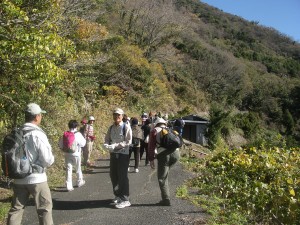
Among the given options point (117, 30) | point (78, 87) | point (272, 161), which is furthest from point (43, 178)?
point (117, 30)

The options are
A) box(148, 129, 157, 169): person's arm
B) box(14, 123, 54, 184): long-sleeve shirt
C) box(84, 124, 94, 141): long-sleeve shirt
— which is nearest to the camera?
box(14, 123, 54, 184): long-sleeve shirt

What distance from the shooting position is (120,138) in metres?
6.87

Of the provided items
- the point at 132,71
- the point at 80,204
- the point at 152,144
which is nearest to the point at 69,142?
the point at 80,204

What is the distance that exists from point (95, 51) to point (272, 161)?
16.0 meters

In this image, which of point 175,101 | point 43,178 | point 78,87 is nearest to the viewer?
point 43,178

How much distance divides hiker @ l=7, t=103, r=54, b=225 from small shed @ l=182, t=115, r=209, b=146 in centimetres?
3173

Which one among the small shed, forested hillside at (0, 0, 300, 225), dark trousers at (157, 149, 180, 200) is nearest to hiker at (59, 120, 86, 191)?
forested hillside at (0, 0, 300, 225)

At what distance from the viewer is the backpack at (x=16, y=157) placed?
4418 millimetres

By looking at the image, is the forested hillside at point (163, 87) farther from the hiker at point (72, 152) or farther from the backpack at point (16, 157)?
the backpack at point (16, 157)

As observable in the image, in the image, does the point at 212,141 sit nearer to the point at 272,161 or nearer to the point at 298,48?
the point at 272,161

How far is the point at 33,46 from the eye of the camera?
6602 millimetres

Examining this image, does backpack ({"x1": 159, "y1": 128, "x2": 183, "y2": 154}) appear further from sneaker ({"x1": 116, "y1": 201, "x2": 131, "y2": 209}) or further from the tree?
the tree

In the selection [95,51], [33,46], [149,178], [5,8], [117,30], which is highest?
[117,30]

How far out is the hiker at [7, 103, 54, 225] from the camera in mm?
4551
